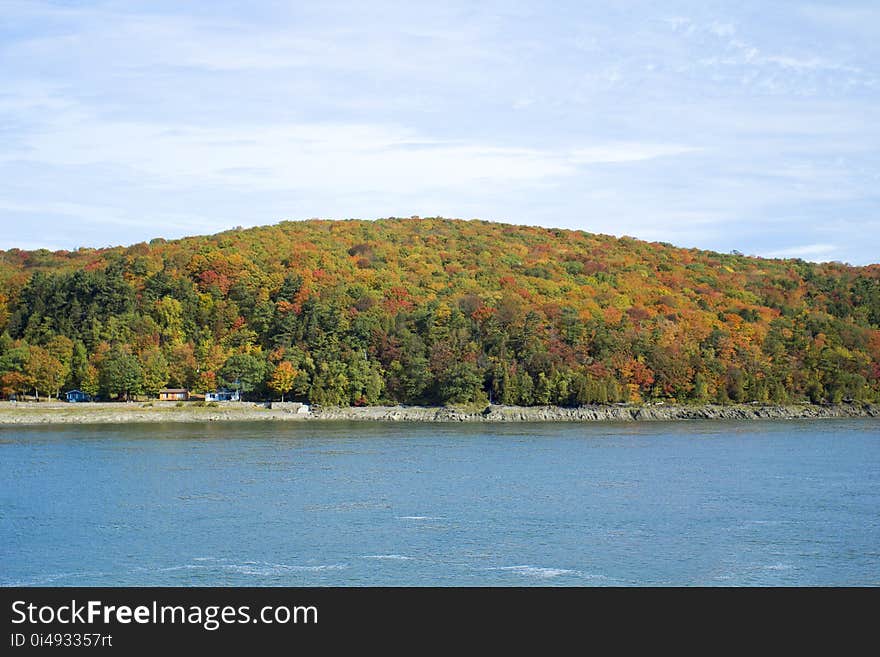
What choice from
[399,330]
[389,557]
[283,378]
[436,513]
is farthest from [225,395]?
[389,557]

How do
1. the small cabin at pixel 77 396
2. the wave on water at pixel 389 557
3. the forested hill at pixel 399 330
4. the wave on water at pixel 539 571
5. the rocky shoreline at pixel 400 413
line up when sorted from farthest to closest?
the forested hill at pixel 399 330
the small cabin at pixel 77 396
the rocky shoreline at pixel 400 413
the wave on water at pixel 389 557
the wave on water at pixel 539 571

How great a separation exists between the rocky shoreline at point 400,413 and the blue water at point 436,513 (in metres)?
22.7

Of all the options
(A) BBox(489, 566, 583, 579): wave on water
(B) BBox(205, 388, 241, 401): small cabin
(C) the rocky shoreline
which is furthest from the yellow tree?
(A) BBox(489, 566, 583, 579): wave on water

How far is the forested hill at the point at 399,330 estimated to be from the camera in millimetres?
90250

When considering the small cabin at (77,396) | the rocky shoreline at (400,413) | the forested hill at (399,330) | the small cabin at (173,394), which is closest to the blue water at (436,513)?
the rocky shoreline at (400,413)

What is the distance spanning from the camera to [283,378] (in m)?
89.5

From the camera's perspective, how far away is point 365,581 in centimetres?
2344

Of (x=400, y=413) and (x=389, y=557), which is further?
(x=400, y=413)

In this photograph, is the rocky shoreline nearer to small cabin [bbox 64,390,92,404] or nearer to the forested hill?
the forested hill

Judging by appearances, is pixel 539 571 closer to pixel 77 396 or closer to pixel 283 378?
pixel 283 378

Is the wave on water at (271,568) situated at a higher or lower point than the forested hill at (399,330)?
lower

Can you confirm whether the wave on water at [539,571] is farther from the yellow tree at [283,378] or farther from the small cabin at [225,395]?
the small cabin at [225,395]

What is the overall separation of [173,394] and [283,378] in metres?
11.5
